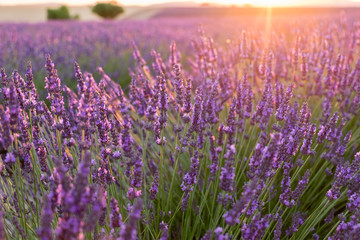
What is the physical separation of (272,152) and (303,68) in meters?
1.64

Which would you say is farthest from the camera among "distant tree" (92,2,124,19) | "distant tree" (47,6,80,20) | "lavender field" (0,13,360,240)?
"distant tree" (92,2,124,19)

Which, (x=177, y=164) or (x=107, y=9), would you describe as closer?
(x=177, y=164)

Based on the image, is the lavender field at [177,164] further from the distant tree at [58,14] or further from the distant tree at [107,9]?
the distant tree at [107,9]

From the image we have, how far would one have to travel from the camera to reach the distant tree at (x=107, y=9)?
30000 mm

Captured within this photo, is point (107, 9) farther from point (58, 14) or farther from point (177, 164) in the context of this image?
point (177, 164)

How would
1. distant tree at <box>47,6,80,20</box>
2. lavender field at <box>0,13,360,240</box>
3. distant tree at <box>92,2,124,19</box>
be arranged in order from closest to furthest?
lavender field at <box>0,13,360,240</box> < distant tree at <box>47,6,80,20</box> < distant tree at <box>92,2,124,19</box>

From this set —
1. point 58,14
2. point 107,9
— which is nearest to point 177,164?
point 58,14

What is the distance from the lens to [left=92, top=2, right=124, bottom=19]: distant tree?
30000 millimetres

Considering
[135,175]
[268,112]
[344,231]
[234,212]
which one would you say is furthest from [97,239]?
[268,112]

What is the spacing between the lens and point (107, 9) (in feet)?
98.4

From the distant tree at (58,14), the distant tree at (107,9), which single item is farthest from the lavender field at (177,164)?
the distant tree at (107,9)

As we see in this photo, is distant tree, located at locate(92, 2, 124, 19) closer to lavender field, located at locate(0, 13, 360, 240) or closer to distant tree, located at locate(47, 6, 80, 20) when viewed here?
distant tree, located at locate(47, 6, 80, 20)

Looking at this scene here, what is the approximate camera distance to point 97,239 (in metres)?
1.39

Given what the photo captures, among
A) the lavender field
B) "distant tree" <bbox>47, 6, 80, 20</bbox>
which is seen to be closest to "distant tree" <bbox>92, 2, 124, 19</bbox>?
"distant tree" <bbox>47, 6, 80, 20</bbox>
